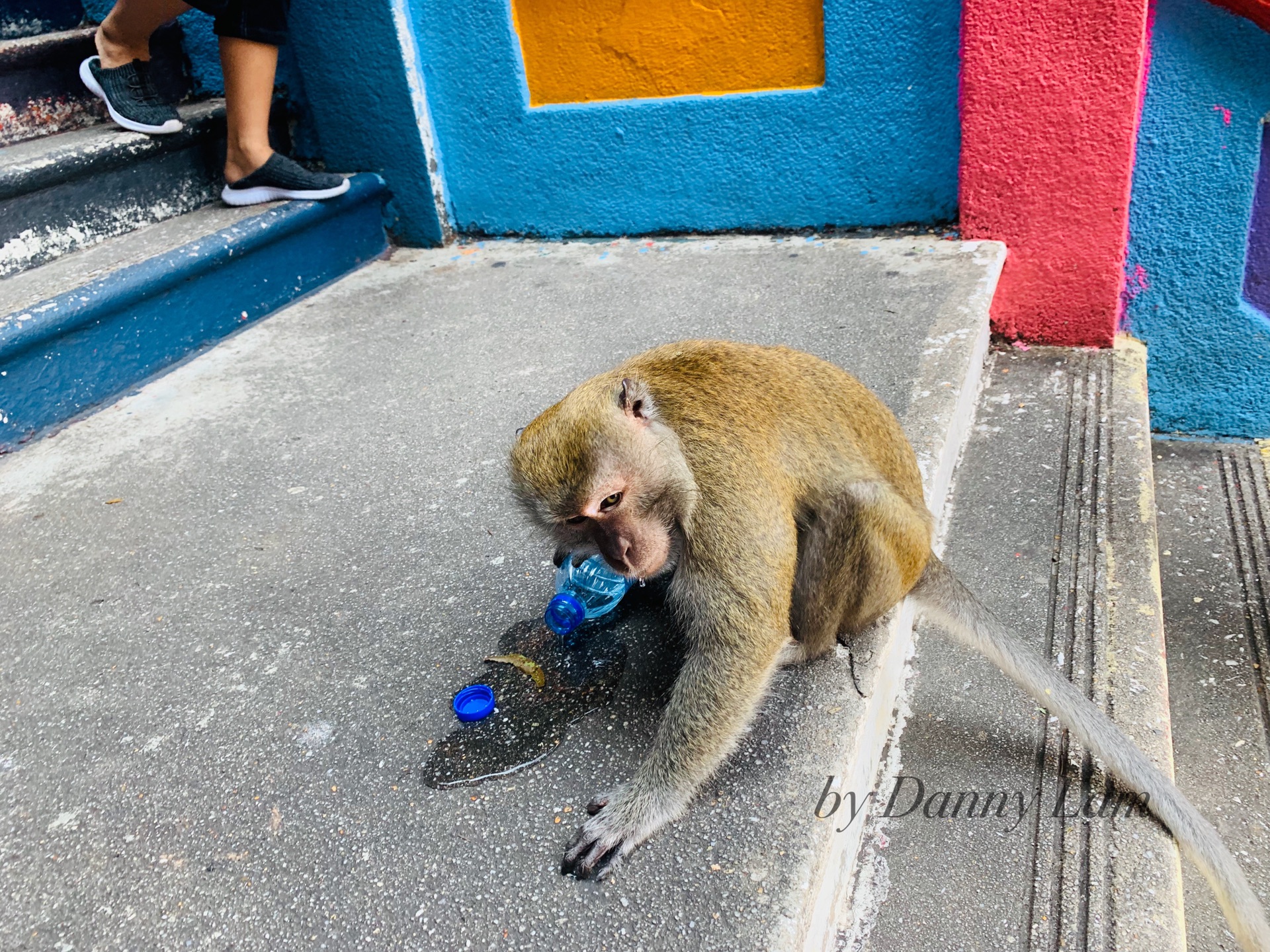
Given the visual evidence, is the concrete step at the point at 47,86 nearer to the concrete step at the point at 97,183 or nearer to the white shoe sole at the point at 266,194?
the concrete step at the point at 97,183

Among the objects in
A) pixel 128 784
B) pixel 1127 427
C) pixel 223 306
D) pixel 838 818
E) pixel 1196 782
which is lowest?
pixel 1196 782

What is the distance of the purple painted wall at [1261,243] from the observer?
308 cm

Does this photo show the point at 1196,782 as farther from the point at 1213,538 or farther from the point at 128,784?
the point at 128,784

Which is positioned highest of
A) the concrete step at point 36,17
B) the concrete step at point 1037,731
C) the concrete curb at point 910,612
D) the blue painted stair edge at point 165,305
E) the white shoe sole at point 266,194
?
the concrete step at point 36,17

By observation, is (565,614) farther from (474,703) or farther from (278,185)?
(278,185)

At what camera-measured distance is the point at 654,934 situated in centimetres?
134

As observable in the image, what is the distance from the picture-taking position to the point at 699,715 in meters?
1.57

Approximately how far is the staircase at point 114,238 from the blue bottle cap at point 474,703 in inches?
72.9

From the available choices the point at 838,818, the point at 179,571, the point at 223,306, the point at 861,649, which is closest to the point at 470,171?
the point at 223,306

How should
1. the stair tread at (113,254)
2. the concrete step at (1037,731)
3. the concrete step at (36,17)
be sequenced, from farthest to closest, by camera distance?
the concrete step at (36,17) < the stair tread at (113,254) < the concrete step at (1037,731)

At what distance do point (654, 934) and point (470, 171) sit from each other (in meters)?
3.41

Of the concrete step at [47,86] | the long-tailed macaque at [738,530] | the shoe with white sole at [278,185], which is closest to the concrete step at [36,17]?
the concrete step at [47,86]

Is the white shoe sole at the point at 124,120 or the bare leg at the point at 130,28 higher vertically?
the bare leg at the point at 130,28

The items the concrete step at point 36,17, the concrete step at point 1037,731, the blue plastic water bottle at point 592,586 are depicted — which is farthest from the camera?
the concrete step at point 36,17
